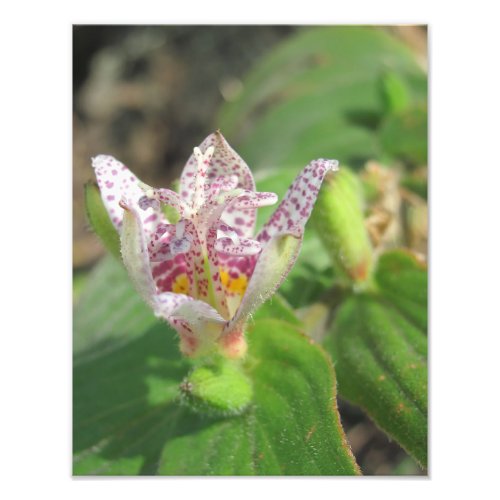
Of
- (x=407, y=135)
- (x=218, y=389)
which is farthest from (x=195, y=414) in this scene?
(x=407, y=135)

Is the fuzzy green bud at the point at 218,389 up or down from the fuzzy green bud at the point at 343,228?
down

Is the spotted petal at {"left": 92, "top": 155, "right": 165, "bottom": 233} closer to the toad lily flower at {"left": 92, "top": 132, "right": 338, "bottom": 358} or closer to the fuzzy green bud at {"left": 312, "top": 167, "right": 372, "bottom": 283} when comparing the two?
the toad lily flower at {"left": 92, "top": 132, "right": 338, "bottom": 358}

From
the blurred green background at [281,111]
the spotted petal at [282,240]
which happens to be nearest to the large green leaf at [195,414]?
the spotted petal at [282,240]

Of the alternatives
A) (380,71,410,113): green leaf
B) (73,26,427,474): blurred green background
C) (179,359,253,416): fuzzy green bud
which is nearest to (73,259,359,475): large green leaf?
(179,359,253,416): fuzzy green bud

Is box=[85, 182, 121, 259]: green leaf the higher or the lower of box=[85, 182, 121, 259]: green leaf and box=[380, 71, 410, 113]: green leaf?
the lower

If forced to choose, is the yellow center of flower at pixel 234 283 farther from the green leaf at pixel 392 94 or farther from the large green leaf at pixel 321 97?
the green leaf at pixel 392 94

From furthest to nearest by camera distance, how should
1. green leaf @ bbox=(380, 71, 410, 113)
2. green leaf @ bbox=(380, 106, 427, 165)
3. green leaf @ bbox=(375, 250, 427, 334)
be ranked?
1. green leaf @ bbox=(380, 71, 410, 113)
2. green leaf @ bbox=(380, 106, 427, 165)
3. green leaf @ bbox=(375, 250, 427, 334)
